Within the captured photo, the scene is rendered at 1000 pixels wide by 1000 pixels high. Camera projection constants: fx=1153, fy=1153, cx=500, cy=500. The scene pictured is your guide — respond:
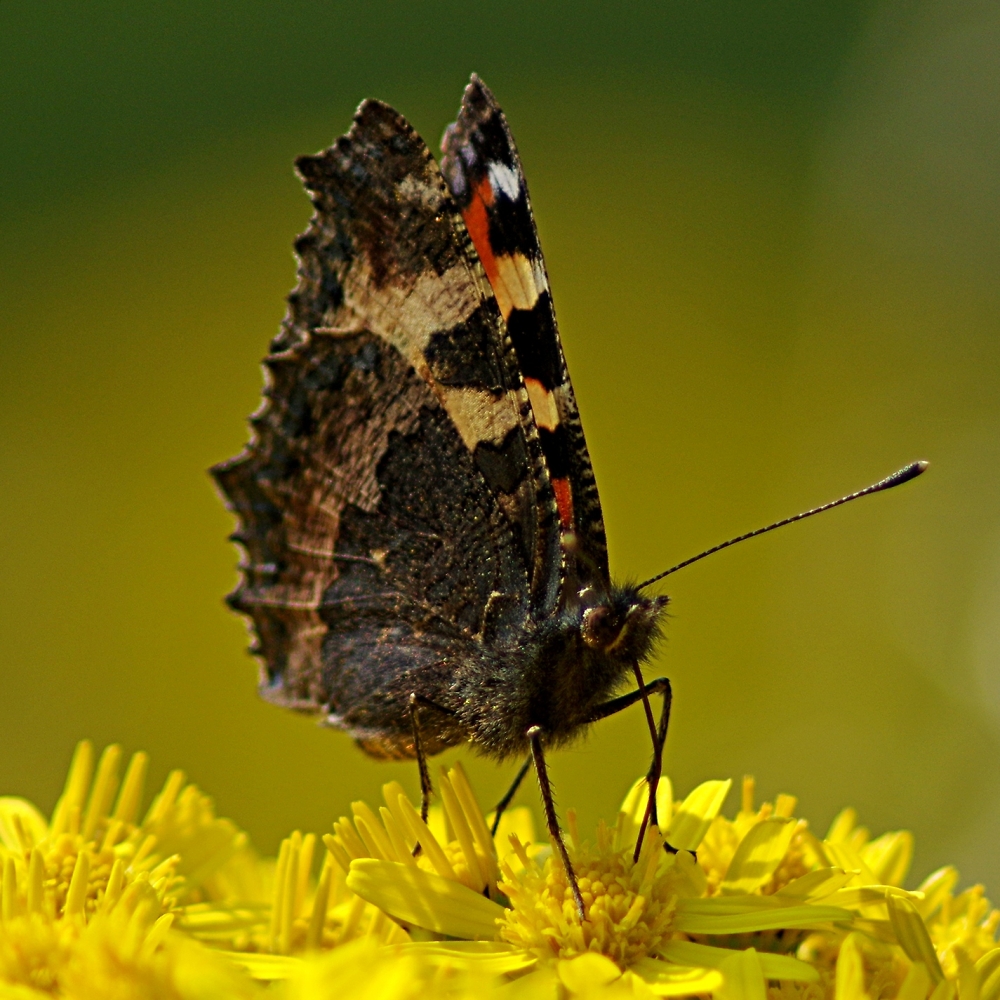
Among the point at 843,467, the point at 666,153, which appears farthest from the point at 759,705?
the point at 666,153

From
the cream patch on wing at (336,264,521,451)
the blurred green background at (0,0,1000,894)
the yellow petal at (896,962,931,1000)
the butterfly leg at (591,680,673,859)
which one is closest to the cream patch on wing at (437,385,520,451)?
the cream patch on wing at (336,264,521,451)

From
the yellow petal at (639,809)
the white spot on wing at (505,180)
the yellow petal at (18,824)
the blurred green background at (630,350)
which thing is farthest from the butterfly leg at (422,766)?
the blurred green background at (630,350)

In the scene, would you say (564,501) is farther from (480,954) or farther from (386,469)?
(480,954)

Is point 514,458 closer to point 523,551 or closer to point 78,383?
point 523,551

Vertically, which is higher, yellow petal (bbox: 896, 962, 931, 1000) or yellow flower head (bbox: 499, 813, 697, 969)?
yellow flower head (bbox: 499, 813, 697, 969)

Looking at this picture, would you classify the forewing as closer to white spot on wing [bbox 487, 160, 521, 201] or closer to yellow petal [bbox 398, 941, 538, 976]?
white spot on wing [bbox 487, 160, 521, 201]

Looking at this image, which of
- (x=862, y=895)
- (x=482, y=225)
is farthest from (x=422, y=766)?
(x=482, y=225)
